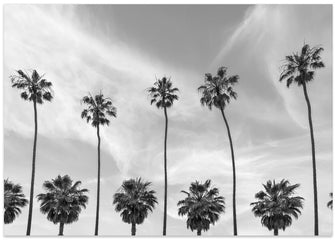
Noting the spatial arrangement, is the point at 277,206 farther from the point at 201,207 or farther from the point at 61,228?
the point at 61,228

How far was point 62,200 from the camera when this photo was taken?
2200 inches

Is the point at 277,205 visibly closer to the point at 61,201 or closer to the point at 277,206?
the point at 277,206

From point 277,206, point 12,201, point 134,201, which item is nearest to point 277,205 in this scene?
point 277,206

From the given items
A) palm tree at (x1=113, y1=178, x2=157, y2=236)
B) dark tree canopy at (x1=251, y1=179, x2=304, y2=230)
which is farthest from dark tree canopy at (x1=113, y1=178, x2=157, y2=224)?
dark tree canopy at (x1=251, y1=179, x2=304, y2=230)

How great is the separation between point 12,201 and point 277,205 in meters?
36.4

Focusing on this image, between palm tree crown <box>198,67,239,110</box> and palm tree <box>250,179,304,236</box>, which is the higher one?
palm tree crown <box>198,67,239,110</box>

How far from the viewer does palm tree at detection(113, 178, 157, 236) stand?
181 feet

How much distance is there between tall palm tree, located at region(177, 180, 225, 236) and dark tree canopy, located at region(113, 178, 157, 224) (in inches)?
179

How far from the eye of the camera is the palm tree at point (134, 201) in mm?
55094

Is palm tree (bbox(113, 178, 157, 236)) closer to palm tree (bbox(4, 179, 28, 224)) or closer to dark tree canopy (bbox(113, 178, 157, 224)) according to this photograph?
dark tree canopy (bbox(113, 178, 157, 224))

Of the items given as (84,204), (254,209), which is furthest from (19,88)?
(254,209)

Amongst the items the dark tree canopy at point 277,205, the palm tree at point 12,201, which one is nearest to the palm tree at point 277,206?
the dark tree canopy at point 277,205

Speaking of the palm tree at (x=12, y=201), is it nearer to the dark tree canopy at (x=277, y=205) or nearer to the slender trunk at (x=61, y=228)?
the slender trunk at (x=61, y=228)

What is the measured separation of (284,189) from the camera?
52219 mm
